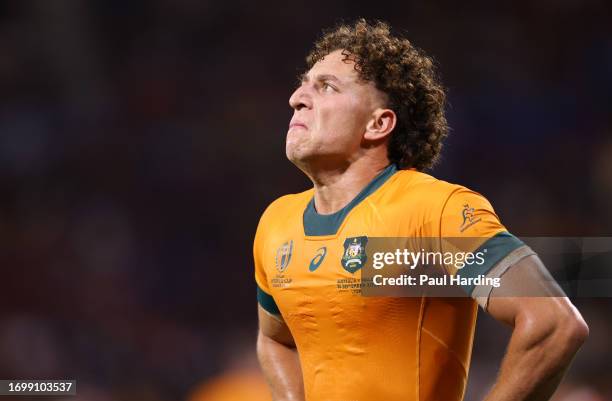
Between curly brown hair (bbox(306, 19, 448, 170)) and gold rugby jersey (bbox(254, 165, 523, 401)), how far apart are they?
28 centimetres

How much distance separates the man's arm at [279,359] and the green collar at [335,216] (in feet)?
1.33

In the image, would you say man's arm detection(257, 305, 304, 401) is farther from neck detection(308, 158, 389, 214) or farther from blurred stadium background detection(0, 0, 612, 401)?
blurred stadium background detection(0, 0, 612, 401)

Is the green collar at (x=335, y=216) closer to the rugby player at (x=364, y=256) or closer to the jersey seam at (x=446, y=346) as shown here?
the rugby player at (x=364, y=256)

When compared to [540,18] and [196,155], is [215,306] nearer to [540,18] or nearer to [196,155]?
[196,155]

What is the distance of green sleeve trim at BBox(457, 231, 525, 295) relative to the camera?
227cm

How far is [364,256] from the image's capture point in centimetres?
255

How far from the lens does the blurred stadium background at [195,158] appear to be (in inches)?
208

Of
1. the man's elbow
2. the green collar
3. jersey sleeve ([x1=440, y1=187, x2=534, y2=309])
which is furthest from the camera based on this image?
the green collar

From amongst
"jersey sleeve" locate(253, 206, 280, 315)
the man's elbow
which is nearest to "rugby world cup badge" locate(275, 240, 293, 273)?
"jersey sleeve" locate(253, 206, 280, 315)

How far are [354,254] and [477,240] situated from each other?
434 millimetres

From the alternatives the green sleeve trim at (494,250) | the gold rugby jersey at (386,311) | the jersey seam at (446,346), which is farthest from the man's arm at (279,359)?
the green sleeve trim at (494,250)

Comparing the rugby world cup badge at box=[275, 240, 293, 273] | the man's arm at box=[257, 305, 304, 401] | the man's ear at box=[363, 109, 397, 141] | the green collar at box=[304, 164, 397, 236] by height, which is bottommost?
the man's arm at box=[257, 305, 304, 401]

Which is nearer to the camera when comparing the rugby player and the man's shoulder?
the rugby player

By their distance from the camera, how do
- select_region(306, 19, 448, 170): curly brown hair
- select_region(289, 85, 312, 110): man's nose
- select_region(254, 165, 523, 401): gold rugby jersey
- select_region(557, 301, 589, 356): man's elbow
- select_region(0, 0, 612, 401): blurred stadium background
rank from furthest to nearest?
select_region(0, 0, 612, 401): blurred stadium background
select_region(306, 19, 448, 170): curly brown hair
select_region(289, 85, 312, 110): man's nose
select_region(254, 165, 523, 401): gold rugby jersey
select_region(557, 301, 589, 356): man's elbow
